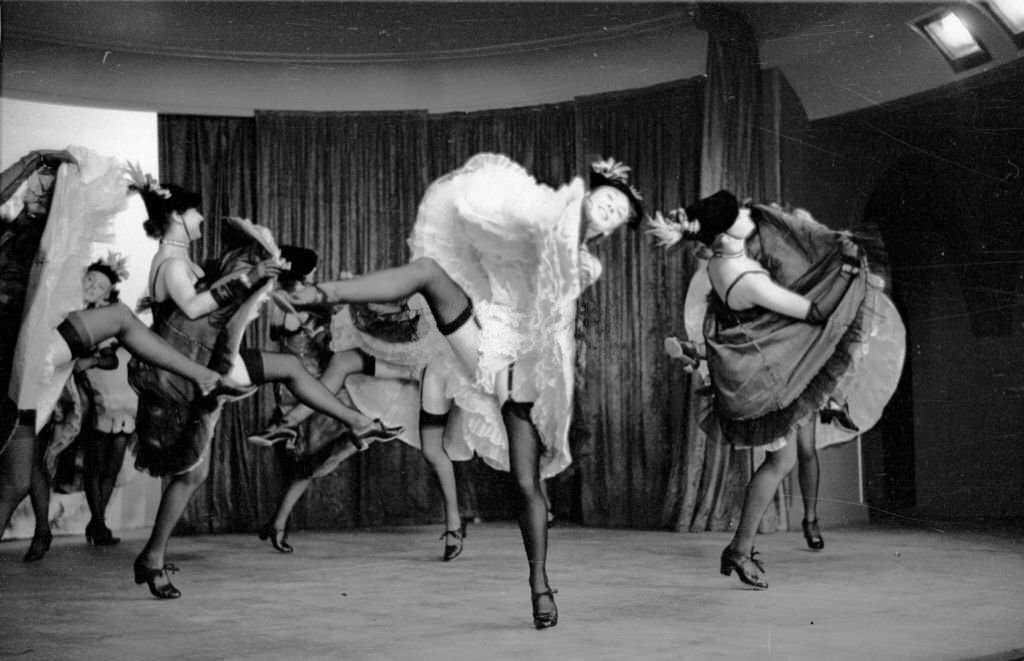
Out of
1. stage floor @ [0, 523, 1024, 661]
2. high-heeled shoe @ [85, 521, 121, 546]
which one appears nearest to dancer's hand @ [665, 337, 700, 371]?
stage floor @ [0, 523, 1024, 661]

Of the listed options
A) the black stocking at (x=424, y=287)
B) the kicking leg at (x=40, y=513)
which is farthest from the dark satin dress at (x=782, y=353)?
the kicking leg at (x=40, y=513)

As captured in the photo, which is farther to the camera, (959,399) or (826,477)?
(826,477)

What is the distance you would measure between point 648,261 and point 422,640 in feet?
7.07

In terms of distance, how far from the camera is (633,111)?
4602 millimetres

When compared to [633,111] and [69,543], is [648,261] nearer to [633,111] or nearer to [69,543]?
[633,111]

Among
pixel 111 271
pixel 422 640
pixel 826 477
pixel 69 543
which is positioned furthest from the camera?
pixel 826 477

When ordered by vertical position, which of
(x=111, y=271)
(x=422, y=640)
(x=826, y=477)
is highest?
(x=111, y=271)

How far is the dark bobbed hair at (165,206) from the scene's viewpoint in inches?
167

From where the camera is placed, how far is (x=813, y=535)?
4707 mm

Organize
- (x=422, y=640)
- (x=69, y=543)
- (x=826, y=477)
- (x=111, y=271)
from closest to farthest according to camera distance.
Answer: (x=422, y=640), (x=111, y=271), (x=69, y=543), (x=826, y=477)

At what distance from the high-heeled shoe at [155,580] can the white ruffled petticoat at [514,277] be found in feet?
4.04

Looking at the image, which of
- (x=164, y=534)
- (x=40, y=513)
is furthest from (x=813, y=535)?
(x=40, y=513)

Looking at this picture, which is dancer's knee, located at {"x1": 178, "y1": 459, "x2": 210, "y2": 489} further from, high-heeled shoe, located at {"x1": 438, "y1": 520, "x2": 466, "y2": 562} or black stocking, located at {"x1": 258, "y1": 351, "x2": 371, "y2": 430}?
high-heeled shoe, located at {"x1": 438, "y1": 520, "x2": 466, "y2": 562}

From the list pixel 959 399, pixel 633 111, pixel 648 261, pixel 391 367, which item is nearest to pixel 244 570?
pixel 391 367
